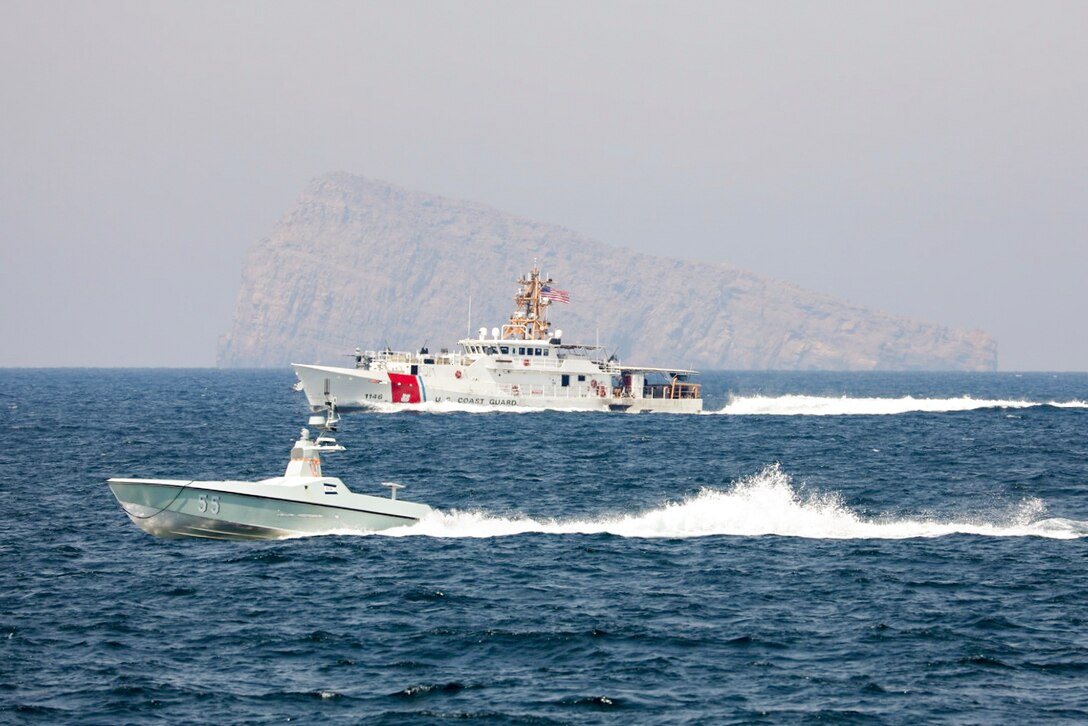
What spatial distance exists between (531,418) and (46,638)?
65639 mm

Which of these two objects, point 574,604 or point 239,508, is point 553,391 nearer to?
point 239,508

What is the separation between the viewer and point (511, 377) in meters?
96.3

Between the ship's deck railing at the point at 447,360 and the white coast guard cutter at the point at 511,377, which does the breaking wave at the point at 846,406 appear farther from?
the ship's deck railing at the point at 447,360

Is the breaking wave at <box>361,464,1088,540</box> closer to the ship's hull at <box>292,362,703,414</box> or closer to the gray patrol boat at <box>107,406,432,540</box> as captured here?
the gray patrol boat at <box>107,406,432,540</box>


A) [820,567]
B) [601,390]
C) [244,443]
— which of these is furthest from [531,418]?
[820,567]

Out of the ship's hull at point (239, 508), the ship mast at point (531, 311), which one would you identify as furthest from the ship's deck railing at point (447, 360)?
the ship's hull at point (239, 508)

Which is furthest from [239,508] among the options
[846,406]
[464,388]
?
[846,406]

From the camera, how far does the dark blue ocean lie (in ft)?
→ 70.2

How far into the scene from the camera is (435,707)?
68.6ft

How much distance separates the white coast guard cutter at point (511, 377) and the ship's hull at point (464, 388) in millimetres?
75

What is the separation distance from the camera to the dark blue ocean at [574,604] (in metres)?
21.4

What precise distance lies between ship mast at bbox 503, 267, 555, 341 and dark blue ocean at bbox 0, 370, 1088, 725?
43.3m

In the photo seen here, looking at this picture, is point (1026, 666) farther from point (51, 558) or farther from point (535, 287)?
point (535, 287)

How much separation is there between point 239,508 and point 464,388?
61011 millimetres
